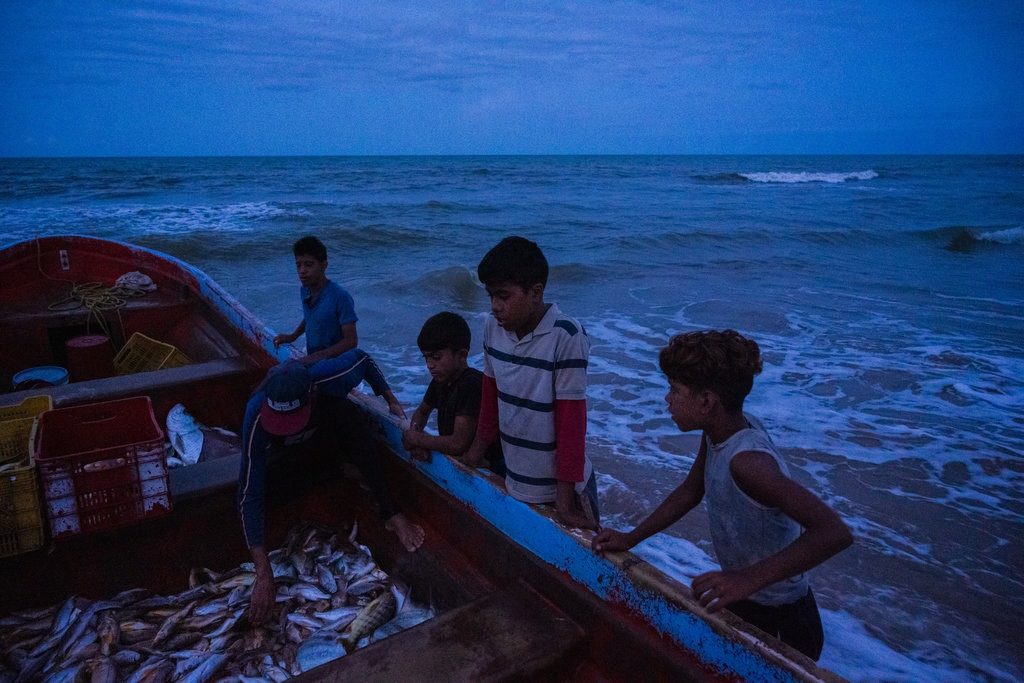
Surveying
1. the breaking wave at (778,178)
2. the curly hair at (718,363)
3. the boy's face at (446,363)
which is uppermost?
the breaking wave at (778,178)

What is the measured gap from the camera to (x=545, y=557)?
262cm

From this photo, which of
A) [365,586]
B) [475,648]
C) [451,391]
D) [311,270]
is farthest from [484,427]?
[311,270]

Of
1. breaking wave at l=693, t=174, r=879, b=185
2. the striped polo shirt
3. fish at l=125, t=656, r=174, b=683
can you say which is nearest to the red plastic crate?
fish at l=125, t=656, r=174, b=683

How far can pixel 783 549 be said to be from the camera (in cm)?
174

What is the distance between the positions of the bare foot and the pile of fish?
0.25m

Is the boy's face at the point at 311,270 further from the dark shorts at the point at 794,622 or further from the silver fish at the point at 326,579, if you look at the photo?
the dark shorts at the point at 794,622

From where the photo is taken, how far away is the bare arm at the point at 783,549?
1629mm

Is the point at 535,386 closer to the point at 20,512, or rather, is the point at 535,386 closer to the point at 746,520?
the point at 746,520

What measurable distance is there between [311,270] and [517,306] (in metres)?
2.71

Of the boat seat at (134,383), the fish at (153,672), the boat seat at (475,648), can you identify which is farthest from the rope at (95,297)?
the boat seat at (475,648)

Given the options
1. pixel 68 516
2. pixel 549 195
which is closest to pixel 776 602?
pixel 68 516

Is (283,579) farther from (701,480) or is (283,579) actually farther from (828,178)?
(828,178)

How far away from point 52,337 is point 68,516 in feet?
14.9

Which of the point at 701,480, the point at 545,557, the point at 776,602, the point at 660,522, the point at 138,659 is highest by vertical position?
the point at 701,480
